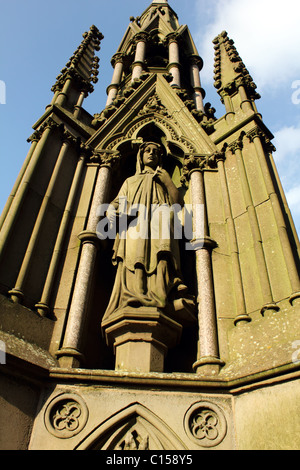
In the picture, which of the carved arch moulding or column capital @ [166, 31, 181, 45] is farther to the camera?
column capital @ [166, 31, 181, 45]

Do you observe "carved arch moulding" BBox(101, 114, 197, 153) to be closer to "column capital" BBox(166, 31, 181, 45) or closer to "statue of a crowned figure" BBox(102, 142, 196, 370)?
"statue of a crowned figure" BBox(102, 142, 196, 370)

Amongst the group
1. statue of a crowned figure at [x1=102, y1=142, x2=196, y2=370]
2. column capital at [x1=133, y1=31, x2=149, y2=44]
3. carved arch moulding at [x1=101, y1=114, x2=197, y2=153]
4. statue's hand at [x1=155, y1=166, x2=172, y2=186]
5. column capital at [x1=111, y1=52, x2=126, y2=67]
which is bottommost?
statue of a crowned figure at [x1=102, y1=142, x2=196, y2=370]

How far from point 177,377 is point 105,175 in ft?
14.6

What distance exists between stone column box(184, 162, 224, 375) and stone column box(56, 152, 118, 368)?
1.53 metres

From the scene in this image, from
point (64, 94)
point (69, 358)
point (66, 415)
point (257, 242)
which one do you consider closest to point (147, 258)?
point (257, 242)

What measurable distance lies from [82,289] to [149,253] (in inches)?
44.1

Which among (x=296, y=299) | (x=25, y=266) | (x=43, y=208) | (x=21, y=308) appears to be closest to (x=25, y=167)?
(x=43, y=208)

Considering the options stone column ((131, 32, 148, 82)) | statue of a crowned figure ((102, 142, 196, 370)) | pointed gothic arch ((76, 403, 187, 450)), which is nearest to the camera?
pointed gothic arch ((76, 403, 187, 450))

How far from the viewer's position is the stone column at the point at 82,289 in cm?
502

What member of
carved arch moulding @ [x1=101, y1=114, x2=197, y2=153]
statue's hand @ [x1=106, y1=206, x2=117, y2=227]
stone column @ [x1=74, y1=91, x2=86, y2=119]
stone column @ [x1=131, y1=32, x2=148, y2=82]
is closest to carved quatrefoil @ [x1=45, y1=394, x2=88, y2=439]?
statue's hand @ [x1=106, y1=206, x2=117, y2=227]

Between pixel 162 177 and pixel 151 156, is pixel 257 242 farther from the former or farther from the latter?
pixel 151 156

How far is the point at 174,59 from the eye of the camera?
13539 mm

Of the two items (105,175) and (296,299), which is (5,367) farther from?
(105,175)

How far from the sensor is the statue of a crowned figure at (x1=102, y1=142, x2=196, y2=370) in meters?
5.38
